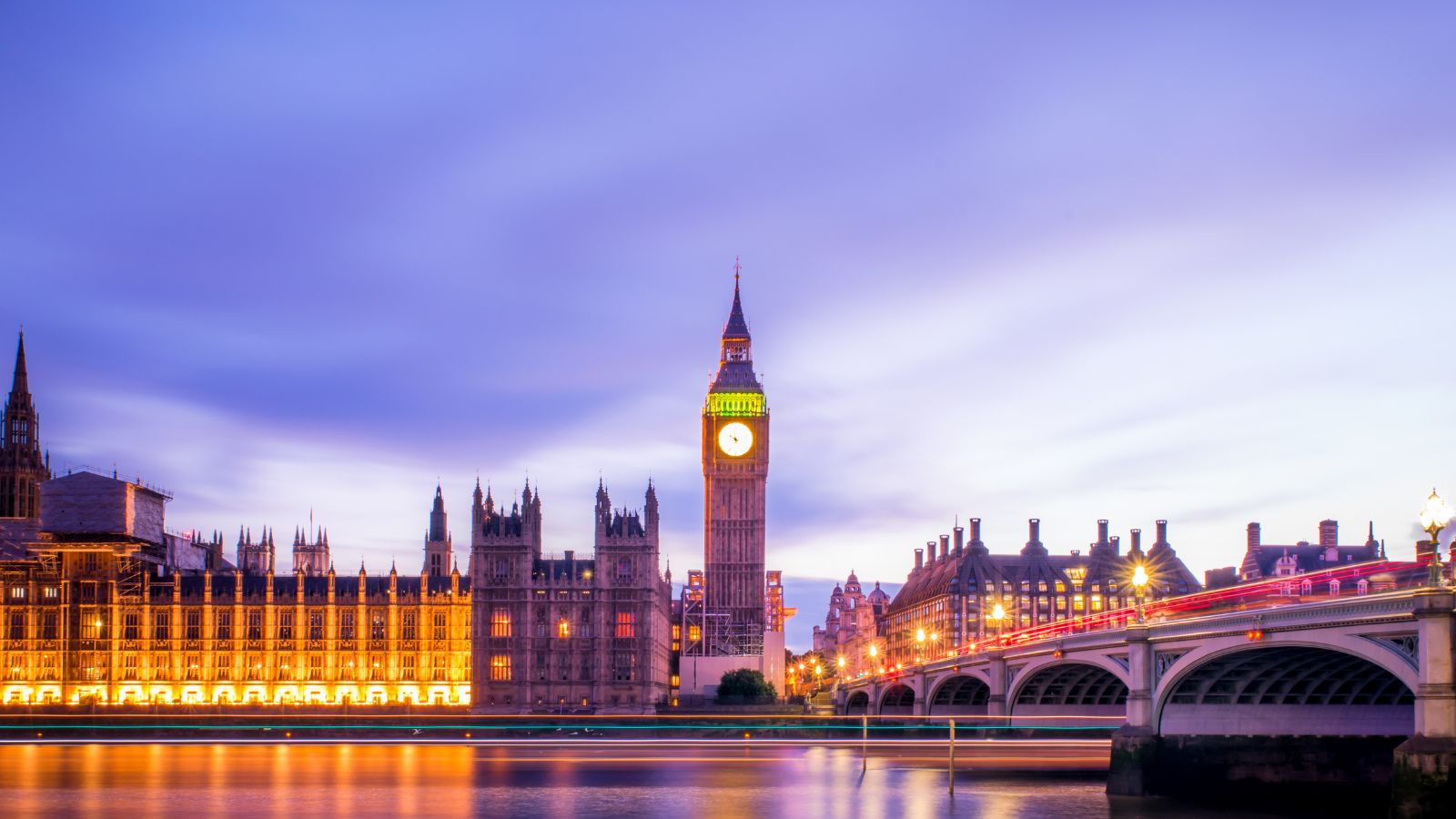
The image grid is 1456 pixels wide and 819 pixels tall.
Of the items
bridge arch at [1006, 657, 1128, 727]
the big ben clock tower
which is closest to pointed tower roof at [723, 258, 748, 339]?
the big ben clock tower

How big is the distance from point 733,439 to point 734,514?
816 centimetres

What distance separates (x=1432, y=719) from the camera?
38.8 metres

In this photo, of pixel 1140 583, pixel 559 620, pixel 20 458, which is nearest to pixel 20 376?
pixel 20 458

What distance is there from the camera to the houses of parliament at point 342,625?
427ft

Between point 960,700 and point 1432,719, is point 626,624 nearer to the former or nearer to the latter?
point 960,700

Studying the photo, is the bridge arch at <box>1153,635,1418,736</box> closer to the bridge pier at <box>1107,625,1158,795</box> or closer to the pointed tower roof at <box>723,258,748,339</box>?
the bridge pier at <box>1107,625,1158,795</box>

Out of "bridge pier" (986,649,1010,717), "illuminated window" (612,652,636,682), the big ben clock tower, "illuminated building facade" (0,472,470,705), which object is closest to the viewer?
"bridge pier" (986,649,1010,717)

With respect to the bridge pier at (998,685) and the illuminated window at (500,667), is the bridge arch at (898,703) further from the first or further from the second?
the bridge pier at (998,685)

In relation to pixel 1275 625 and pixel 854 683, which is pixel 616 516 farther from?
pixel 1275 625

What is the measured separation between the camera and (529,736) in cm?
10775

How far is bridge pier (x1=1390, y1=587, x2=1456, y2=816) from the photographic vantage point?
1496 inches

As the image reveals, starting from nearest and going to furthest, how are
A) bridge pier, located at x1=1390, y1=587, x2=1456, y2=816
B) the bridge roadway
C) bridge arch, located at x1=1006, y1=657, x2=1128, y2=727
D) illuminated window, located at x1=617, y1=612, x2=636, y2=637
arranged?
1. bridge pier, located at x1=1390, y1=587, x2=1456, y2=816
2. the bridge roadway
3. bridge arch, located at x1=1006, y1=657, x2=1128, y2=727
4. illuminated window, located at x1=617, y1=612, x2=636, y2=637

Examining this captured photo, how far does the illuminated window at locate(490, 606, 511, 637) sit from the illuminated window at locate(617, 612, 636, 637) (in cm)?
910

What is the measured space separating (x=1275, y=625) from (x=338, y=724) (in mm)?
86609
